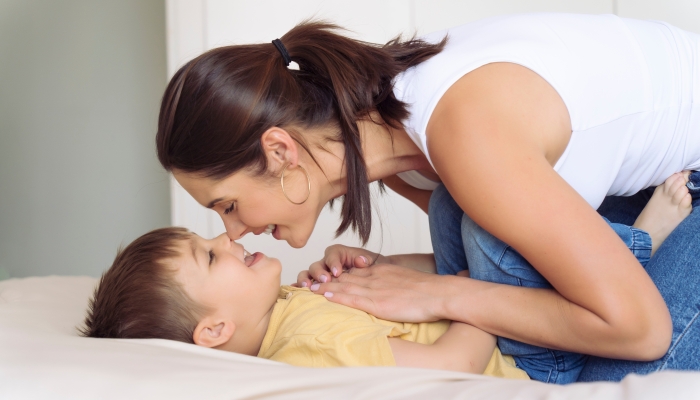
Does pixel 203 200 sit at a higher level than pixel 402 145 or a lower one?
lower

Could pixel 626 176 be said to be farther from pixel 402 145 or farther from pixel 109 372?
pixel 109 372

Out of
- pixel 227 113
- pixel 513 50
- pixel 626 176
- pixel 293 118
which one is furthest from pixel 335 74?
pixel 626 176

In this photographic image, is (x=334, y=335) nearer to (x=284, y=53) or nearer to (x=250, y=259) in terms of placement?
(x=250, y=259)

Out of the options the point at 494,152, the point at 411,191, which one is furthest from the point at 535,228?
the point at 411,191

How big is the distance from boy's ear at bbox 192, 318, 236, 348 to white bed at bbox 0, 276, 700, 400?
34 cm

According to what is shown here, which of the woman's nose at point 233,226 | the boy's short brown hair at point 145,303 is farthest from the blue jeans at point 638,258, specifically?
the boy's short brown hair at point 145,303

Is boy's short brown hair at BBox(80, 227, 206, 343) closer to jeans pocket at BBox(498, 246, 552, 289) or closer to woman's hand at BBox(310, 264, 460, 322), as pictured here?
woman's hand at BBox(310, 264, 460, 322)

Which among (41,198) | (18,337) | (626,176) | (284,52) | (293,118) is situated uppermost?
(284,52)

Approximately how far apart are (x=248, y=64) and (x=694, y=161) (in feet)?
3.19

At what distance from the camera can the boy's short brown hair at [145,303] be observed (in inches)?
45.2

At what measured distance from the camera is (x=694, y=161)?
1.33m

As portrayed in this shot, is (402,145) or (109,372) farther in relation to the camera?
(402,145)

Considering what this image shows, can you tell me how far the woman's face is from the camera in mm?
1229

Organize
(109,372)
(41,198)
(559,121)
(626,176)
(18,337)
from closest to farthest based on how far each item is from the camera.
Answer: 1. (109,372)
2. (18,337)
3. (559,121)
4. (626,176)
5. (41,198)
